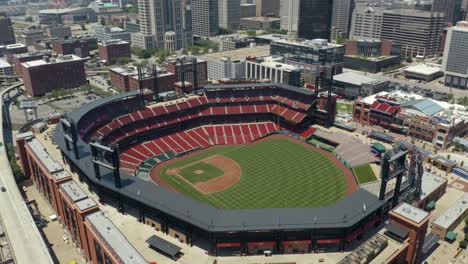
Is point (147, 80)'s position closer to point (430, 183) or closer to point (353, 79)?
point (353, 79)

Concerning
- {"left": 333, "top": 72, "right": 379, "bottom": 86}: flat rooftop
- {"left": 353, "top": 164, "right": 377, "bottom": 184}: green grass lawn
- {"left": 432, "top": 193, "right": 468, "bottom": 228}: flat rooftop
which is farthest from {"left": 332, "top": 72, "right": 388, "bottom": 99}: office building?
{"left": 432, "top": 193, "right": 468, "bottom": 228}: flat rooftop

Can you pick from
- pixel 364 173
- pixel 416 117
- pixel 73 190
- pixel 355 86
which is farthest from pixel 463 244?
pixel 355 86

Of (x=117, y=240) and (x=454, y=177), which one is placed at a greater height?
(x=117, y=240)

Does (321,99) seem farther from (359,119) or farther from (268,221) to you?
(268,221)

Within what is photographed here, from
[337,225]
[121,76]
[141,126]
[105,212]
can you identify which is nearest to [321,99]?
[141,126]

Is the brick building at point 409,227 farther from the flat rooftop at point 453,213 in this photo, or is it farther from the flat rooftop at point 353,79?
the flat rooftop at point 353,79

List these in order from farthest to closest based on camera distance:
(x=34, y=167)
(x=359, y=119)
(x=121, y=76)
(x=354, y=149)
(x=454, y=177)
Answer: (x=121, y=76)
(x=359, y=119)
(x=354, y=149)
(x=454, y=177)
(x=34, y=167)

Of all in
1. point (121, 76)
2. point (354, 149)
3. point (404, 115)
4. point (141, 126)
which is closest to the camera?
point (354, 149)
